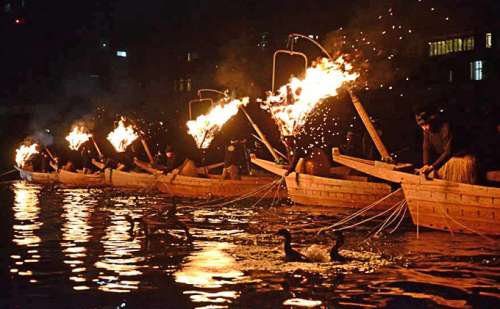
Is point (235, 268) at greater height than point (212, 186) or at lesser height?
lesser

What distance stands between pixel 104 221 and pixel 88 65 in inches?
2063

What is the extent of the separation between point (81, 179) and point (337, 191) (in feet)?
60.3

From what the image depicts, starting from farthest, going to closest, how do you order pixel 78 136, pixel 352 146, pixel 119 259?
pixel 78 136 → pixel 352 146 → pixel 119 259

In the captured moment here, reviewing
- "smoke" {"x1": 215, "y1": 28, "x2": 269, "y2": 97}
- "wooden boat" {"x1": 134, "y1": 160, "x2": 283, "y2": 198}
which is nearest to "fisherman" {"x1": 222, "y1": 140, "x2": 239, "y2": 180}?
"wooden boat" {"x1": 134, "y1": 160, "x2": 283, "y2": 198}

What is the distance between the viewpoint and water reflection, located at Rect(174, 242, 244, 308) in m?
9.30

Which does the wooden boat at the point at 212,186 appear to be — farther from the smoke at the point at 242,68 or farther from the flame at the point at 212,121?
the smoke at the point at 242,68

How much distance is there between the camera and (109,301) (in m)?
9.22

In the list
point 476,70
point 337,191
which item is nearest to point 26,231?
point 337,191

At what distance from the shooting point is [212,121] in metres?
27.5

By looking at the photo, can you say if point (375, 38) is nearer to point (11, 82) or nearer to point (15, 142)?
point (15, 142)

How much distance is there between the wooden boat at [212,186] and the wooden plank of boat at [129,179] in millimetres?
1200

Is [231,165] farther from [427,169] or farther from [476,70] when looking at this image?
[476,70]

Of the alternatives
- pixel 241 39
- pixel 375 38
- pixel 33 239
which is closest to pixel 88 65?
pixel 241 39

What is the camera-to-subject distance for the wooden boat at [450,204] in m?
13.8
